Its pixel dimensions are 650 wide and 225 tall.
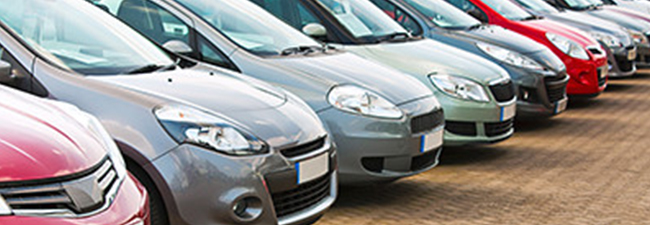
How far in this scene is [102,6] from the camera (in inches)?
248

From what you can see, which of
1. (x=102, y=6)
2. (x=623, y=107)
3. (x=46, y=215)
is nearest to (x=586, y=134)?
(x=623, y=107)

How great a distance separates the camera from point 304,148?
489 centimetres

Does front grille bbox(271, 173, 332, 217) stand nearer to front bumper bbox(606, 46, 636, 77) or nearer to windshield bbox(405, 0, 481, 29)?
windshield bbox(405, 0, 481, 29)

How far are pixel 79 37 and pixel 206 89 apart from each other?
0.67 meters

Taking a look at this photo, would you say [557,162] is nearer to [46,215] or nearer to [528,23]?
[528,23]

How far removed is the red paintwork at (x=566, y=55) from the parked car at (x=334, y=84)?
15.0ft

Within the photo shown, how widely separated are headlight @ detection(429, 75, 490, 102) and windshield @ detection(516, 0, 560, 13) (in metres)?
5.43

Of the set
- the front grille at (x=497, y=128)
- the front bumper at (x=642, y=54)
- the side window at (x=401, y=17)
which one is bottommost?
the front bumper at (x=642, y=54)

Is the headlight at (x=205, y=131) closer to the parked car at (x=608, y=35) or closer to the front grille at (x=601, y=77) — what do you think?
the front grille at (x=601, y=77)

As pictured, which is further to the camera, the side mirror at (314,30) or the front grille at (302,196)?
the side mirror at (314,30)

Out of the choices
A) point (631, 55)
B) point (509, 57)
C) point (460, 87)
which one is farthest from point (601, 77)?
point (460, 87)

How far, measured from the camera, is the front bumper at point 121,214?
9.00 ft

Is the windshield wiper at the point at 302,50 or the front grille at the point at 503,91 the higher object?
the windshield wiper at the point at 302,50

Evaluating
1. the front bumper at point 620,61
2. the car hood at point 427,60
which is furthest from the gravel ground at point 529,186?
the front bumper at point 620,61
